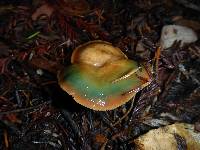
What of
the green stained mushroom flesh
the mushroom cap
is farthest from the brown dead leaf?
the green stained mushroom flesh

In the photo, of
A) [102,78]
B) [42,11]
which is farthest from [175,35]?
[42,11]

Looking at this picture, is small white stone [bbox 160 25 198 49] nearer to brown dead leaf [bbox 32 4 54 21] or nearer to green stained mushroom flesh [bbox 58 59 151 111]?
green stained mushroom flesh [bbox 58 59 151 111]

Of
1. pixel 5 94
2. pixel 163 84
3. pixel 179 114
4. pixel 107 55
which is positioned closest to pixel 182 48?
pixel 163 84

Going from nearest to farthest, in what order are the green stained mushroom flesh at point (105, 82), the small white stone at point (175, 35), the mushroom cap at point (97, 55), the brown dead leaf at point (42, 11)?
1. the green stained mushroom flesh at point (105, 82)
2. the mushroom cap at point (97, 55)
3. the small white stone at point (175, 35)
4. the brown dead leaf at point (42, 11)

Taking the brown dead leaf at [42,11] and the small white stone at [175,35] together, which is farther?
the brown dead leaf at [42,11]

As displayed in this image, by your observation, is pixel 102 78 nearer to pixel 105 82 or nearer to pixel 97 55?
pixel 105 82

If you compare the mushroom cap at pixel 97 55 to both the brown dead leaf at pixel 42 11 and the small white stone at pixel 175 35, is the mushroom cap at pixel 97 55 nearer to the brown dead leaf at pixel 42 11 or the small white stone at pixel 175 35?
the small white stone at pixel 175 35

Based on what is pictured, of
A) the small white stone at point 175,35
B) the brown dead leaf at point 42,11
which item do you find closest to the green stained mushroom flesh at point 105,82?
the small white stone at point 175,35
